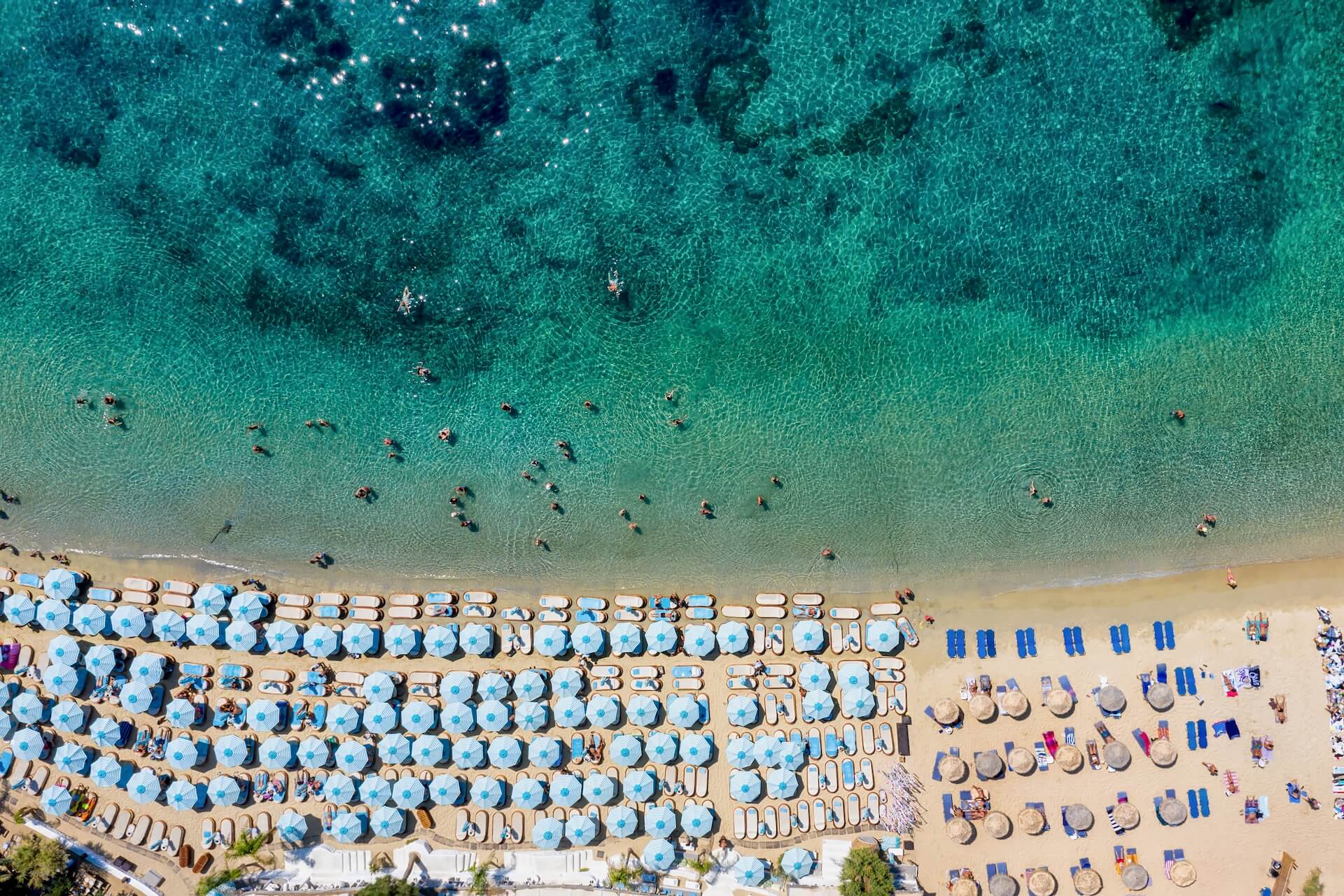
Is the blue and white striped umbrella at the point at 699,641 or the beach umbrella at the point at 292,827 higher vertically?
the blue and white striped umbrella at the point at 699,641

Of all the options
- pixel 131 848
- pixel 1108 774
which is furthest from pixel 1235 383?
pixel 131 848

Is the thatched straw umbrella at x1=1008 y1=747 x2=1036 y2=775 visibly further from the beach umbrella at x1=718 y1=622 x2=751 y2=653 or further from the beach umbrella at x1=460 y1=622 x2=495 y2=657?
the beach umbrella at x1=460 y1=622 x2=495 y2=657

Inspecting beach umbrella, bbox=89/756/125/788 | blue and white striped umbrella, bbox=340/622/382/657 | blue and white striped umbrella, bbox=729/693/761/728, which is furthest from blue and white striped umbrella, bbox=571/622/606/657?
beach umbrella, bbox=89/756/125/788

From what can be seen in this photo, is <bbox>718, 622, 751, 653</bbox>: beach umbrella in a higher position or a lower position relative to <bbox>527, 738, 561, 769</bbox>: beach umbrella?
higher

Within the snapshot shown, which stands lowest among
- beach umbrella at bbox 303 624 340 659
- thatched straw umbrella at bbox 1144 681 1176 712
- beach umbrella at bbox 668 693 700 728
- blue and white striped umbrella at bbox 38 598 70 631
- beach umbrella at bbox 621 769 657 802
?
beach umbrella at bbox 621 769 657 802

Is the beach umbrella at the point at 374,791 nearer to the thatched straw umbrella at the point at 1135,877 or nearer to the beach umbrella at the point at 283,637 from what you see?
the beach umbrella at the point at 283,637

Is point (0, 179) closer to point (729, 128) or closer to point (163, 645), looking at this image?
point (163, 645)

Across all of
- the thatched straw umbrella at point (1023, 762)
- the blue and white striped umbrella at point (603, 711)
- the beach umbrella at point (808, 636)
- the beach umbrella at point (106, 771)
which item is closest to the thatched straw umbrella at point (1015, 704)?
the thatched straw umbrella at point (1023, 762)
